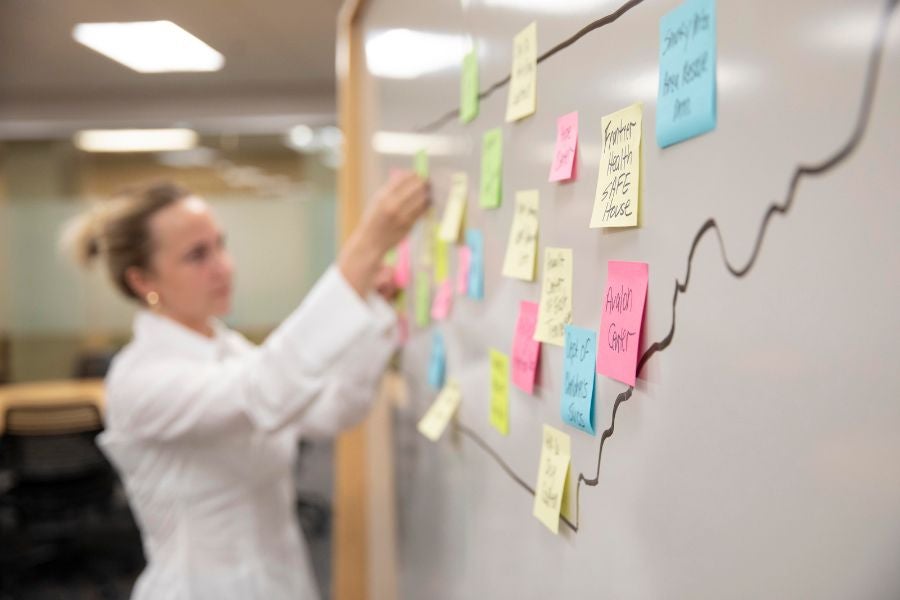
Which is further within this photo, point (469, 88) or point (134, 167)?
point (134, 167)

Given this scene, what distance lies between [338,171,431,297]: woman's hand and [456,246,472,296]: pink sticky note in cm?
23

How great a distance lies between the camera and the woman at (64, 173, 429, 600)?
1384mm

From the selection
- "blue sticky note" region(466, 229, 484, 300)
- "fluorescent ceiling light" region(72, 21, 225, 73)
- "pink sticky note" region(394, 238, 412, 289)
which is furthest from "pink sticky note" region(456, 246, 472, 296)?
"fluorescent ceiling light" region(72, 21, 225, 73)

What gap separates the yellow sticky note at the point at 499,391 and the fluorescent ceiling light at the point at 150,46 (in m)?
3.74

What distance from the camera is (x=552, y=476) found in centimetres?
71

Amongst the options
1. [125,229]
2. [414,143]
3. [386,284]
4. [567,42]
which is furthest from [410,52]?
[125,229]

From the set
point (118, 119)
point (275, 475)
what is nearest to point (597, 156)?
point (275, 475)

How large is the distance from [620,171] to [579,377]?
0.18m

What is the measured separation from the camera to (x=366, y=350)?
1.48 metres

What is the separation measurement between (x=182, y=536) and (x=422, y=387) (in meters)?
0.56

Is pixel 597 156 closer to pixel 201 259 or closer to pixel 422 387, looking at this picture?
pixel 422 387

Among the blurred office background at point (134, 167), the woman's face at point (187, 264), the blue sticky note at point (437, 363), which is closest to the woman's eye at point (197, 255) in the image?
the woman's face at point (187, 264)

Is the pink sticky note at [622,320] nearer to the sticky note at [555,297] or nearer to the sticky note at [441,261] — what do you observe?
the sticky note at [555,297]

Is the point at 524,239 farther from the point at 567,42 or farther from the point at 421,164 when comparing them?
the point at 421,164
